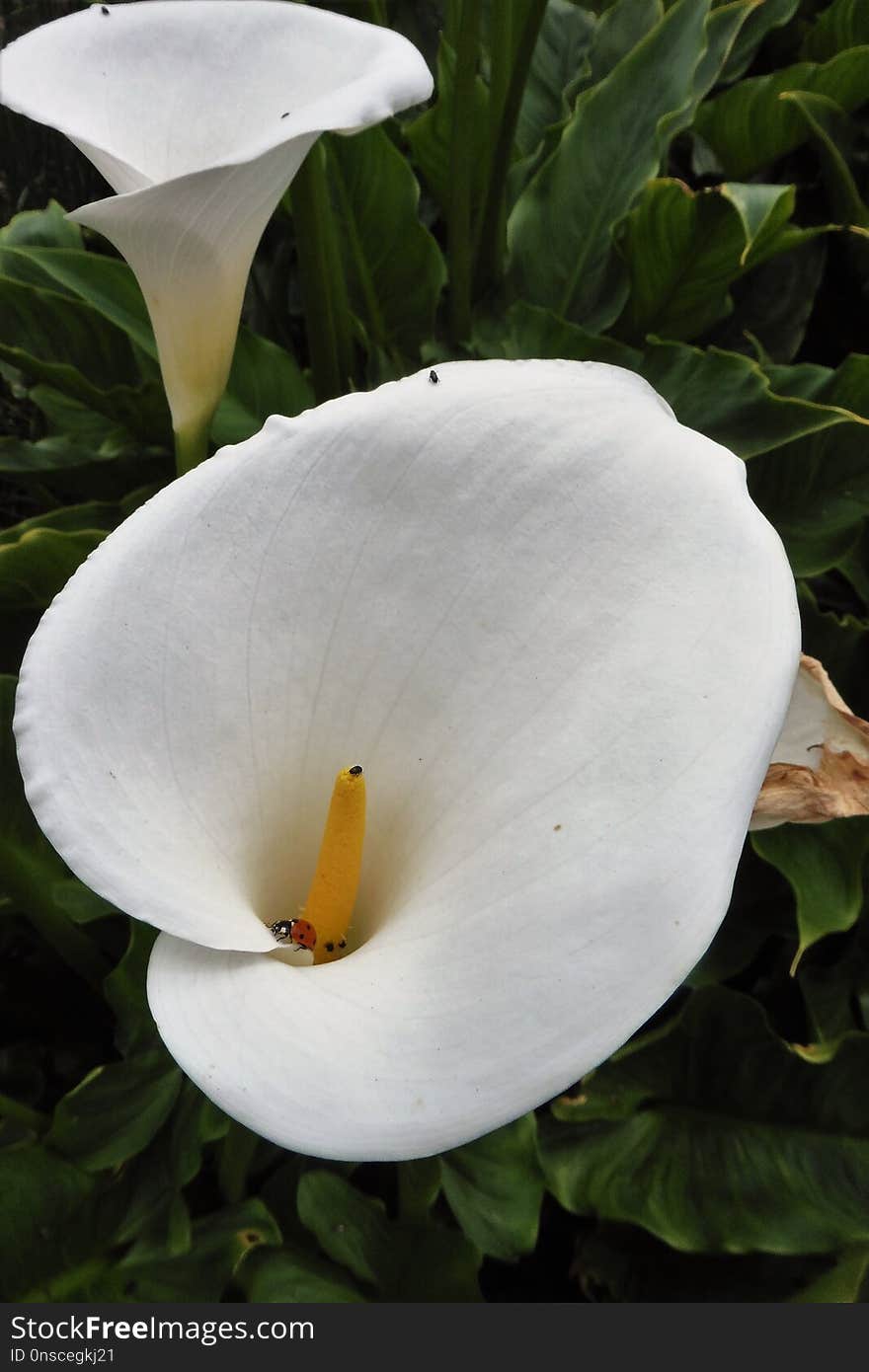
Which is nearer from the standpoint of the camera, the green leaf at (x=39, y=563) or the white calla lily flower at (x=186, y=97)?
the white calla lily flower at (x=186, y=97)

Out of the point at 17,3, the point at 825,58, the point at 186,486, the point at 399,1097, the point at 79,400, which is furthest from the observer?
the point at 825,58

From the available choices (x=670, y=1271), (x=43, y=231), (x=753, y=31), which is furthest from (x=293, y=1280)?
(x=753, y=31)

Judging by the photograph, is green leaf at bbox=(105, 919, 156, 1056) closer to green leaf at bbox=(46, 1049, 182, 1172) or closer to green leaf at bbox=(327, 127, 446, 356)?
green leaf at bbox=(46, 1049, 182, 1172)

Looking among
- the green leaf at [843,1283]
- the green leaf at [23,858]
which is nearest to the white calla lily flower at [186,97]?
the green leaf at [23,858]

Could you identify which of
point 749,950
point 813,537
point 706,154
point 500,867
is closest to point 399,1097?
point 500,867

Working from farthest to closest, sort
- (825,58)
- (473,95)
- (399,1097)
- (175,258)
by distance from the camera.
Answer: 1. (825,58)
2. (473,95)
3. (175,258)
4. (399,1097)

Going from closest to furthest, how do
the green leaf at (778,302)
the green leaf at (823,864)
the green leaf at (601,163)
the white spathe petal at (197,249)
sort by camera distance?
the white spathe petal at (197,249), the green leaf at (823,864), the green leaf at (601,163), the green leaf at (778,302)

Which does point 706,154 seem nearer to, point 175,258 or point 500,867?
point 175,258

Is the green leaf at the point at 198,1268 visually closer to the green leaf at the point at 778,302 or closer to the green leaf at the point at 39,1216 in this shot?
the green leaf at the point at 39,1216
